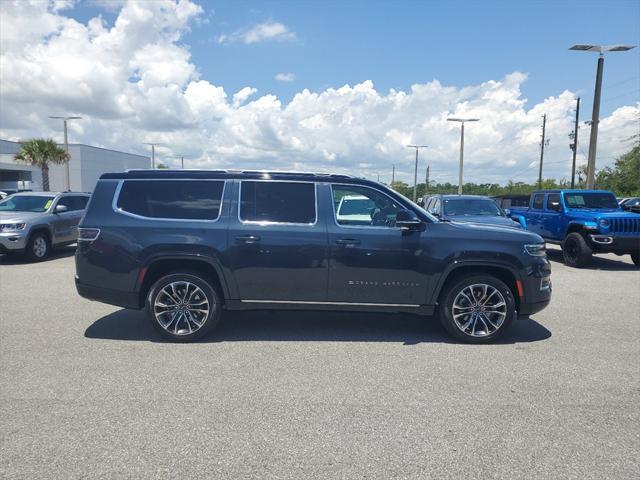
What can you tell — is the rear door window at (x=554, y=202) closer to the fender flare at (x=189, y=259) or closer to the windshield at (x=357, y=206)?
the windshield at (x=357, y=206)

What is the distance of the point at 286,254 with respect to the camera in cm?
489

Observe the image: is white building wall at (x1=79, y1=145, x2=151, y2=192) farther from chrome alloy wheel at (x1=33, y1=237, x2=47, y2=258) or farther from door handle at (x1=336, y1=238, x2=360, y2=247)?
door handle at (x1=336, y1=238, x2=360, y2=247)

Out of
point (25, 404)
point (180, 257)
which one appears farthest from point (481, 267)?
point (25, 404)

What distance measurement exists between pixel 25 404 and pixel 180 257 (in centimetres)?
196

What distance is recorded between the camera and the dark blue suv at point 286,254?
4.89 meters

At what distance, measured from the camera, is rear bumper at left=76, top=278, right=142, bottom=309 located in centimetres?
498

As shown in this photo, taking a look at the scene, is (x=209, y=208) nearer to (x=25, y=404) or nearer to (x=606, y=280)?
(x=25, y=404)

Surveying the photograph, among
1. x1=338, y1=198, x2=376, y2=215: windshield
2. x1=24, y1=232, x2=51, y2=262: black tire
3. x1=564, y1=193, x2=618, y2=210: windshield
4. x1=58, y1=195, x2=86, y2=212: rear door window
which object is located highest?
x1=564, y1=193, x2=618, y2=210: windshield

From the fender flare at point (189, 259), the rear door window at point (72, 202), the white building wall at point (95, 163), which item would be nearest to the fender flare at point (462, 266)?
the fender flare at point (189, 259)

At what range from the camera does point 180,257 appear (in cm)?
489

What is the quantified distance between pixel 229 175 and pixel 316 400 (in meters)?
2.72

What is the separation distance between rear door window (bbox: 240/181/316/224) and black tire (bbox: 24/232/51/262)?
8.09 m

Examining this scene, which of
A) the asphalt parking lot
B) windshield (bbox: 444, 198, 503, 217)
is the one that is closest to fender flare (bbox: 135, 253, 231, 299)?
the asphalt parking lot

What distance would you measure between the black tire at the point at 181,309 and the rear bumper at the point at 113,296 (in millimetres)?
178
